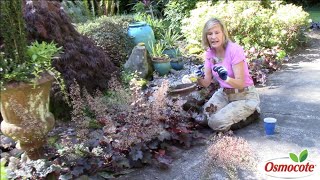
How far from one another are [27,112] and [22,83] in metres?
0.26

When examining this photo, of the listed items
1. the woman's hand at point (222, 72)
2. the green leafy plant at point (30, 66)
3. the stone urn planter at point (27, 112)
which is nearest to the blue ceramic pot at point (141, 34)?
the woman's hand at point (222, 72)

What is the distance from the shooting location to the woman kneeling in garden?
371 cm

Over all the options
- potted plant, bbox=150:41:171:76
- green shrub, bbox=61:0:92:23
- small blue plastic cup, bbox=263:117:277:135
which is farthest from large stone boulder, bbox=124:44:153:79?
green shrub, bbox=61:0:92:23

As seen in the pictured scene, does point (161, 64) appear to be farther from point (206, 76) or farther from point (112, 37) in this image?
point (206, 76)

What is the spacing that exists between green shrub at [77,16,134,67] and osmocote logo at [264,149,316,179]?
362cm

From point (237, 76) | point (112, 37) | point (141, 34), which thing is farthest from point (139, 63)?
point (237, 76)

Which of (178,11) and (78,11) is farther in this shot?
(78,11)

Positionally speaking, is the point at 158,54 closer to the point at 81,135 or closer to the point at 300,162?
the point at 81,135

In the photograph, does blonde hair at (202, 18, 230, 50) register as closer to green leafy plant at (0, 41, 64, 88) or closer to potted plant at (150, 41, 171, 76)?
green leafy plant at (0, 41, 64, 88)

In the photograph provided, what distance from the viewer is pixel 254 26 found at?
22.8 ft

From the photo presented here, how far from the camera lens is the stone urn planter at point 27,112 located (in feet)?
9.23

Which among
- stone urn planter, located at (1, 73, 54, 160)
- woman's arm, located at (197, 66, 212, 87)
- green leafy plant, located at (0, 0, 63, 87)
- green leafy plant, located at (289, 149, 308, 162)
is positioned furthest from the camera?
woman's arm, located at (197, 66, 212, 87)

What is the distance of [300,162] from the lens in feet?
10.1

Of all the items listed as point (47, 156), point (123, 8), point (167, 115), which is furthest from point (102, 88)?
point (123, 8)
